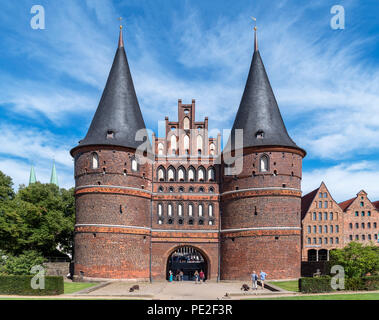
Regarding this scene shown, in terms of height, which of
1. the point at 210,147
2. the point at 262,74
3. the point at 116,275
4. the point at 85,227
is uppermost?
the point at 262,74

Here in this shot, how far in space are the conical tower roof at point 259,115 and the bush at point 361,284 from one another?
1303cm

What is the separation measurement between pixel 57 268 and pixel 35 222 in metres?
7.70

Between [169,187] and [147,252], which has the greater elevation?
[169,187]

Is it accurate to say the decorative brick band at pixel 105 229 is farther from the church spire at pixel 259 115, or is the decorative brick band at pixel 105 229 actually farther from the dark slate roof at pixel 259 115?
the dark slate roof at pixel 259 115

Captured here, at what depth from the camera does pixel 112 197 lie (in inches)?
1411

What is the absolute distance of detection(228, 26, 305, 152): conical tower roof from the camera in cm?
3678

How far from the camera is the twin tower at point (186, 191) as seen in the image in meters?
35.5

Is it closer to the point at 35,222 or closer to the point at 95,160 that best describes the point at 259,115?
the point at 95,160

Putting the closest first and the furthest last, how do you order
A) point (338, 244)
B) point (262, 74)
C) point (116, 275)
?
point (116, 275) < point (262, 74) < point (338, 244)

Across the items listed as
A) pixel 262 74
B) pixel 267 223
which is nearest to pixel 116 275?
pixel 267 223

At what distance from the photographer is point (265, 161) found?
36.5 m
